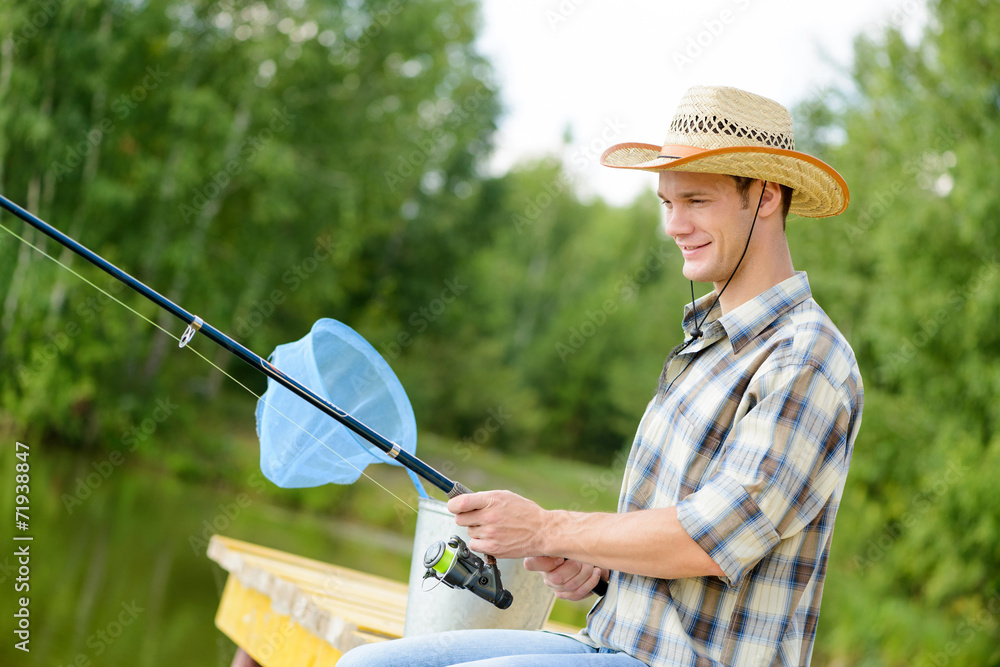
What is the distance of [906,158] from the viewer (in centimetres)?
848

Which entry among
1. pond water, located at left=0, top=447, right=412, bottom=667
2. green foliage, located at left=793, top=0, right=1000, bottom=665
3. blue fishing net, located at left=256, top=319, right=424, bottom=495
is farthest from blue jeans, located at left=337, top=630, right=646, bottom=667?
green foliage, located at left=793, top=0, right=1000, bottom=665

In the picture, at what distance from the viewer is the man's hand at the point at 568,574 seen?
1.80 metres

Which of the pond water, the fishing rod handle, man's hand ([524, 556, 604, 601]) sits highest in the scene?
the fishing rod handle

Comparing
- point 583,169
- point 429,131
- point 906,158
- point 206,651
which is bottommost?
point 206,651

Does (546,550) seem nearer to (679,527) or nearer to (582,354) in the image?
(679,527)

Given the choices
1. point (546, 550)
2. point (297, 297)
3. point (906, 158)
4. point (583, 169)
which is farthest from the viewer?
point (583, 169)

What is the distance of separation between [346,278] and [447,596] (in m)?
15.4

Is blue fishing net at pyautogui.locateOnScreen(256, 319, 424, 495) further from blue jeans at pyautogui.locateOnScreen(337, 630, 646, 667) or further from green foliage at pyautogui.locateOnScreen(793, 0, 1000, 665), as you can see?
green foliage at pyautogui.locateOnScreen(793, 0, 1000, 665)

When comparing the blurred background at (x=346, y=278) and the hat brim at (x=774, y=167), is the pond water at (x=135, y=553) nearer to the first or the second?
the blurred background at (x=346, y=278)

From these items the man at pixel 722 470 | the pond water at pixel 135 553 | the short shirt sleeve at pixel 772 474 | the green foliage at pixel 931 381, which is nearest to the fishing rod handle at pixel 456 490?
the man at pixel 722 470

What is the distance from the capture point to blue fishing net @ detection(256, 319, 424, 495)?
2.00m

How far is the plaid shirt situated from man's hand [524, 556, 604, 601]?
0.19 metres

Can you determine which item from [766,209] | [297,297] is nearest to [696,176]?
[766,209]

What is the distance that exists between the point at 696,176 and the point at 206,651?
15.4 feet
